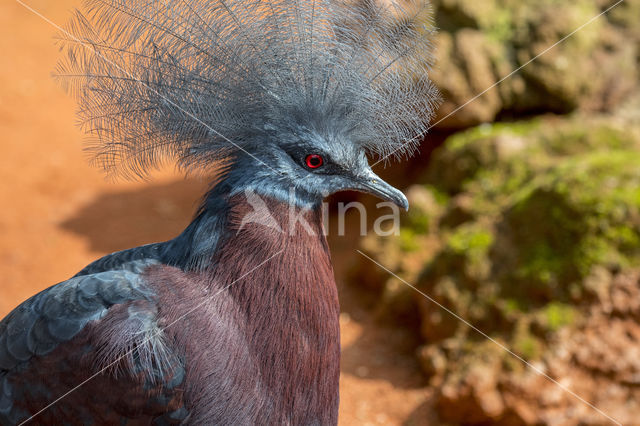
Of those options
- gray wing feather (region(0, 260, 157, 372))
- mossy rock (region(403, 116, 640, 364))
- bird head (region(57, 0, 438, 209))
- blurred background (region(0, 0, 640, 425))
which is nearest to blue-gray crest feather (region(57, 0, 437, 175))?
bird head (region(57, 0, 438, 209))

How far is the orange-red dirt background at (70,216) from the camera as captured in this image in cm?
475

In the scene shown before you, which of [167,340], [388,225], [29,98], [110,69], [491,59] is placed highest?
[29,98]

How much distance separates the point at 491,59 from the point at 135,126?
4.77 metres

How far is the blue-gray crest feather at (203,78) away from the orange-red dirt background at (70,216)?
2994 mm

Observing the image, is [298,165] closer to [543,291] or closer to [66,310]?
[66,310]

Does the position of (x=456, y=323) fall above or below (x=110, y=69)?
below

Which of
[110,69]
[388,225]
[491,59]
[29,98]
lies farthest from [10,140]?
[110,69]

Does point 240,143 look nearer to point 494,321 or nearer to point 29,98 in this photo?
point 494,321

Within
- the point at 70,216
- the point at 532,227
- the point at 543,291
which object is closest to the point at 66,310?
the point at 543,291

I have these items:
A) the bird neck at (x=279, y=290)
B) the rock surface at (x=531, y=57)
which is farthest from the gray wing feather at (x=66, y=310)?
the rock surface at (x=531, y=57)

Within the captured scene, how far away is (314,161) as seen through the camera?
6.83 feet

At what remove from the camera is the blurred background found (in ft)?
12.1

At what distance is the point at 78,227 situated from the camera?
743cm

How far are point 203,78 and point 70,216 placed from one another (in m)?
6.36
